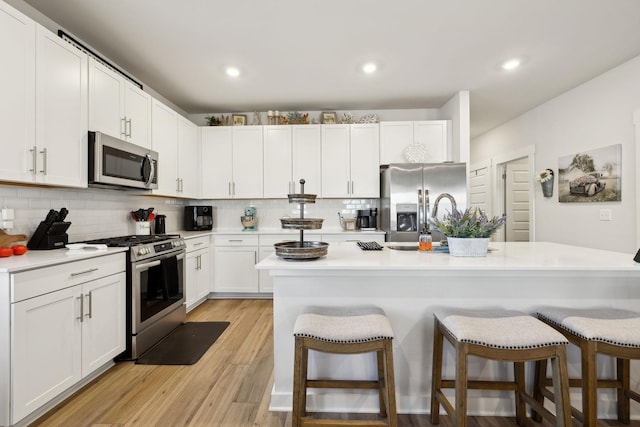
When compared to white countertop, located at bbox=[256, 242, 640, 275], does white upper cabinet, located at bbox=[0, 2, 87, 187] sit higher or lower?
higher

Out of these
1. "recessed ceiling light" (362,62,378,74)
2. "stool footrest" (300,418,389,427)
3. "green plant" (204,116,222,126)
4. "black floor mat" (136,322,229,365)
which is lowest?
"black floor mat" (136,322,229,365)

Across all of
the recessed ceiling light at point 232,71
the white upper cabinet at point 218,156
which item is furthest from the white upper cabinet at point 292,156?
the recessed ceiling light at point 232,71

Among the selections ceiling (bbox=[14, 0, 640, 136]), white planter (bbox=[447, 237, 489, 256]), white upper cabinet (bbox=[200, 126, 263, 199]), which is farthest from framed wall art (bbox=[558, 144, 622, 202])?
white upper cabinet (bbox=[200, 126, 263, 199])

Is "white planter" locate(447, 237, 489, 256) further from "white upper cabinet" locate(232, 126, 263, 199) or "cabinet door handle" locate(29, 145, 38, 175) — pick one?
"white upper cabinet" locate(232, 126, 263, 199)

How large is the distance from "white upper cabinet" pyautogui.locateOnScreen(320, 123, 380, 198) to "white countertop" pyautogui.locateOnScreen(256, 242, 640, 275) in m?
2.32

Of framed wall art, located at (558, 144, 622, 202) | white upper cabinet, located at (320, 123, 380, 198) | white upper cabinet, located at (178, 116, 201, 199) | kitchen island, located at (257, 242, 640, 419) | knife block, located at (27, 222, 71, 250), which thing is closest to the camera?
kitchen island, located at (257, 242, 640, 419)

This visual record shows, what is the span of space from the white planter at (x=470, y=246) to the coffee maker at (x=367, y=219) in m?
2.41

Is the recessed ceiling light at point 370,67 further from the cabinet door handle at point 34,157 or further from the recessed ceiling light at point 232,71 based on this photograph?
the cabinet door handle at point 34,157

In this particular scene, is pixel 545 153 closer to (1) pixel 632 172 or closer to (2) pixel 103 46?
(1) pixel 632 172

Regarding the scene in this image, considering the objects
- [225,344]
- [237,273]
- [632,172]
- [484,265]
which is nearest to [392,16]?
[484,265]

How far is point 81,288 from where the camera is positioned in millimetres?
1954

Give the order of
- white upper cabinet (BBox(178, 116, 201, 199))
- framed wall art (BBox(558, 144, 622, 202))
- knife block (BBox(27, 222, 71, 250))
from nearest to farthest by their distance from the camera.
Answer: knife block (BBox(27, 222, 71, 250)), framed wall art (BBox(558, 144, 622, 202)), white upper cabinet (BBox(178, 116, 201, 199))

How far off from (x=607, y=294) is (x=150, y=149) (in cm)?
374

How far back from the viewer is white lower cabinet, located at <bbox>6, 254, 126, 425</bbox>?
62.3 inches
